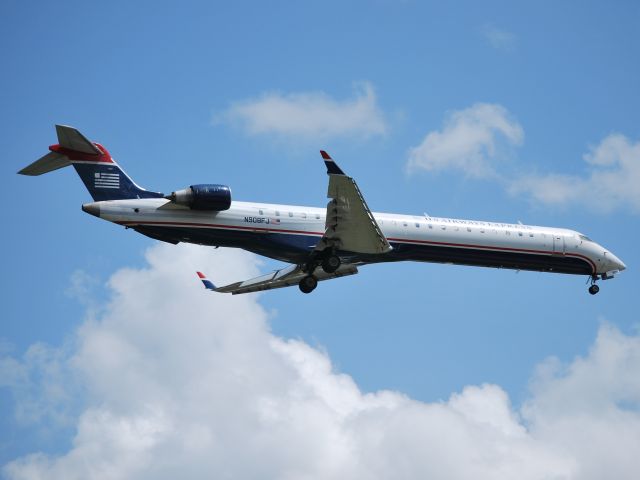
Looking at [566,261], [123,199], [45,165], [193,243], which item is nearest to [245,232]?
[193,243]

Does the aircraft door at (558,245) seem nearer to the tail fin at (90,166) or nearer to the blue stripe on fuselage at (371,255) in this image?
the blue stripe on fuselage at (371,255)

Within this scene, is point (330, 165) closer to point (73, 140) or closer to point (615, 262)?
point (73, 140)

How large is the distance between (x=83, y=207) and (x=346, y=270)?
1223cm

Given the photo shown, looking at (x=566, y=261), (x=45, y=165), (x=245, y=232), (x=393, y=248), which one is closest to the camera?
(x=45, y=165)

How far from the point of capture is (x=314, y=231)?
40094mm

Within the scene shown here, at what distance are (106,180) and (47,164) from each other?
2.15m

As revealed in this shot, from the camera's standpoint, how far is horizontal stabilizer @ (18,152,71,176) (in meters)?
36.2

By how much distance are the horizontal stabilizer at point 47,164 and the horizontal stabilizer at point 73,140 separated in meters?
0.48

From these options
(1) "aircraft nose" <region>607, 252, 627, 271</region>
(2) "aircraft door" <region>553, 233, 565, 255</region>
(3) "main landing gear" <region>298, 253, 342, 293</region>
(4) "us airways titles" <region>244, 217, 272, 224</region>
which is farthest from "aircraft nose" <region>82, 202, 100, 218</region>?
(1) "aircraft nose" <region>607, 252, 627, 271</region>

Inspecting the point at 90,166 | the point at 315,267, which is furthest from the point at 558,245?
the point at 90,166

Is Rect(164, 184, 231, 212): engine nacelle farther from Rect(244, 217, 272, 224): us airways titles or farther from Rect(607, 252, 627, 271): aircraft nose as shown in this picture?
Result: Rect(607, 252, 627, 271): aircraft nose

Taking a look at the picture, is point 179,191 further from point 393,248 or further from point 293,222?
point 393,248

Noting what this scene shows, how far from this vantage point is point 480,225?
42875 millimetres

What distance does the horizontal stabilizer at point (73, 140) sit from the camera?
36.0 m
